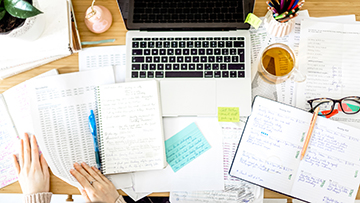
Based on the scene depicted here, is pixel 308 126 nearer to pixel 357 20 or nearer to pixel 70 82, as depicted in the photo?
pixel 357 20

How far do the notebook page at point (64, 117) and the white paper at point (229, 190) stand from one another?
0.33m

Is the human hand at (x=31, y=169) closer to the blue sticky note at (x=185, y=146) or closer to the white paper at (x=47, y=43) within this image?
the white paper at (x=47, y=43)

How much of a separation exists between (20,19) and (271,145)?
0.82 metres

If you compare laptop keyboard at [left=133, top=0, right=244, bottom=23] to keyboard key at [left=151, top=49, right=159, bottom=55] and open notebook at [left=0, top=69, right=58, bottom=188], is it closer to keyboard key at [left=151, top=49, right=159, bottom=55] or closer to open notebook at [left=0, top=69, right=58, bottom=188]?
keyboard key at [left=151, top=49, right=159, bottom=55]

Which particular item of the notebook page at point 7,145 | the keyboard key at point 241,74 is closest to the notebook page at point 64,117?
the notebook page at point 7,145

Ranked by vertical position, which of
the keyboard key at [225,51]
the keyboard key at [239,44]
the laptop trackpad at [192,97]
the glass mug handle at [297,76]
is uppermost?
the keyboard key at [239,44]

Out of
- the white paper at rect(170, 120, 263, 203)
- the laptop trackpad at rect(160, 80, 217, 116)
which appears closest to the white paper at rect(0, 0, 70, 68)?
the laptop trackpad at rect(160, 80, 217, 116)

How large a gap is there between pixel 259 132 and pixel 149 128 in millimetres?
346

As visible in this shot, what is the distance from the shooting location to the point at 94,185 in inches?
30.5

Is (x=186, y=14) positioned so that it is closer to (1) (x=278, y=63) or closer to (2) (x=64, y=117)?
(1) (x=278, y=63)

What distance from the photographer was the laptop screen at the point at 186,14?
0.79 m

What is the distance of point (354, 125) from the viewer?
80 centimetres

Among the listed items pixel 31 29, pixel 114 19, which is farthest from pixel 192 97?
pixel 31 29

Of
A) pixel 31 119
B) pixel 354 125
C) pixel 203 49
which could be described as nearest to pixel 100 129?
pixel 31 119
